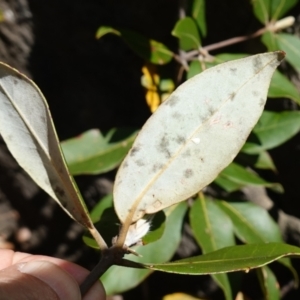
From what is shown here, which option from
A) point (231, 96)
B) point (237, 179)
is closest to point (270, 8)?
point (237, 179)

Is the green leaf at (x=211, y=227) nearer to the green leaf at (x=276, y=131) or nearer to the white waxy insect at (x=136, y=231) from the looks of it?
the green leaf at (x=276, y=131)

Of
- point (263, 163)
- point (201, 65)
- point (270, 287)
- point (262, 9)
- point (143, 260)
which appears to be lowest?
point (270, 287)

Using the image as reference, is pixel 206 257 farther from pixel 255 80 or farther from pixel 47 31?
pixel 47 31

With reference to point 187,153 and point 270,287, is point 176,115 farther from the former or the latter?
point 270,287

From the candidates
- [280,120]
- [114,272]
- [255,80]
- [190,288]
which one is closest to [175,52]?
[280,120]

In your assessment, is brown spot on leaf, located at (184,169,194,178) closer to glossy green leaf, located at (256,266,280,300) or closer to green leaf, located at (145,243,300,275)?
green leaf, located at (145,243,300,275)

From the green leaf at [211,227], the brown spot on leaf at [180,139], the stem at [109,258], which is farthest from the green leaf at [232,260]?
the green leaf at [211,227]
